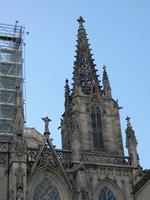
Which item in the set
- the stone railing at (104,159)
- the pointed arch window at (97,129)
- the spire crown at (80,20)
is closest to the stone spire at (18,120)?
the stone railing at (104,159)

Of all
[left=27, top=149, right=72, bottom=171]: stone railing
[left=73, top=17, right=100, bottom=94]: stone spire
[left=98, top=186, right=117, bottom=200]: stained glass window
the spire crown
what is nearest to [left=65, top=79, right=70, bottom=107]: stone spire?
[left=73, top=17, right=100, bottom=94]: stone spire

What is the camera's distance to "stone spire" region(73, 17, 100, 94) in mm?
36844

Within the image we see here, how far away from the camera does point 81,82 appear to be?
123 ft

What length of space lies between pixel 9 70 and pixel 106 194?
46.1 feet

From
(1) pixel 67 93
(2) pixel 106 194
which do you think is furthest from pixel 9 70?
(2) pixel 106 194

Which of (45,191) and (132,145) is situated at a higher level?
(132,145)

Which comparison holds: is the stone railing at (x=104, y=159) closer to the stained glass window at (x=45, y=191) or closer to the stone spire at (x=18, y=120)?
the stained glass window at (x=45, y=191)

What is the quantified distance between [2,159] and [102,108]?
8.31 metres

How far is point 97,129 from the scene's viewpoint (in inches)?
1357

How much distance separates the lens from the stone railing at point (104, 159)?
32.5 meters

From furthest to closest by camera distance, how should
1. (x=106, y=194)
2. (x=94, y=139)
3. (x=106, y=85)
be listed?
1. (x=106, y=85)
2. (x=94, y=139)
3. (x=106, y=194)

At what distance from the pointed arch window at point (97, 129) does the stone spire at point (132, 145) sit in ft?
5.57

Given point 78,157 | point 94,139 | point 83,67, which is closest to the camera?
point 78,157

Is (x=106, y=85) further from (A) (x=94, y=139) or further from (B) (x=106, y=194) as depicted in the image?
(B) (x=106, y=194)
